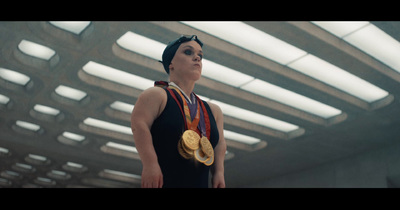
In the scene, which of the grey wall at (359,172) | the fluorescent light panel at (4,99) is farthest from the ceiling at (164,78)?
the grey wall at (359,172)

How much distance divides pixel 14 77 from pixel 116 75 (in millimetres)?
4026

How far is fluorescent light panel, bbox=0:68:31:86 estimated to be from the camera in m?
14.3

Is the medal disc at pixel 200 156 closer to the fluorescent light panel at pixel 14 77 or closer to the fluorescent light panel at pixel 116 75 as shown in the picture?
the fluorescent light panel at pixel 116 75

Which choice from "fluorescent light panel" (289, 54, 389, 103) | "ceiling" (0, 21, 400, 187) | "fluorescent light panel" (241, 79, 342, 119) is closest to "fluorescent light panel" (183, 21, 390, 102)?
"fluorescent light panel" (289, 54, 389, 103)

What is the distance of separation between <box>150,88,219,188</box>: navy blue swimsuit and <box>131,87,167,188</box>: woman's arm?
0.23 feet

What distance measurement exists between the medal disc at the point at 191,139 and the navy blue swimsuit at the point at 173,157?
71mm

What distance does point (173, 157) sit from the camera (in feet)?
8.70

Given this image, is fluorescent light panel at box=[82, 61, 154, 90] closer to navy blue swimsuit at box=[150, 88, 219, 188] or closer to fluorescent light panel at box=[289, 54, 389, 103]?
fluorescent light panel at box=[289, 54, 389, 103]

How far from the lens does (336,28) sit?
34.9 ft

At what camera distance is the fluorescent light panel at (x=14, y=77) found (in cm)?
1427

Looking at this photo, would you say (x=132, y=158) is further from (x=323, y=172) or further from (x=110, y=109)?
(x=323, y=172)

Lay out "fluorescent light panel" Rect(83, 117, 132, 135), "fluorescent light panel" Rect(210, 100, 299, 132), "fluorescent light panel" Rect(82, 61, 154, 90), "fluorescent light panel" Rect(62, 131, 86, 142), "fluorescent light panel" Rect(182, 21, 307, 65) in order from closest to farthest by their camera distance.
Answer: "fluorescent light panel" Rect(182, 21, 307, 65) < "fluorescent light panel" Rect(82, 61, 154, 90) < "fluorescent light panel" Rect(210, 100, 299, 132) < "fluorescent light panel" Rect(83, 117, 132, 135) < "fluorescent light panel" Rect(62, 131, 86, 142)
